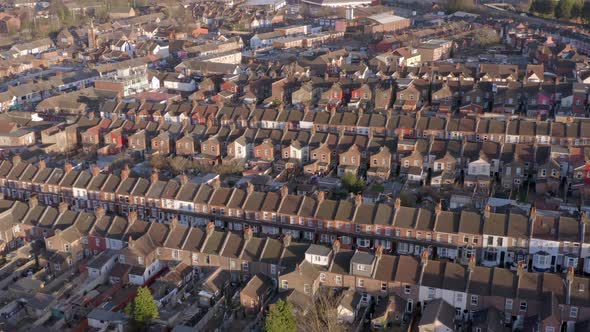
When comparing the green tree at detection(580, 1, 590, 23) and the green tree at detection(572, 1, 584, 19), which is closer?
the green tree at detection(580, 1, 590, 23)

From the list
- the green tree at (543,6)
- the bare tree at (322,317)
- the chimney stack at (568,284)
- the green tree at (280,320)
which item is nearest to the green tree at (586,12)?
the green tree at (543,6)

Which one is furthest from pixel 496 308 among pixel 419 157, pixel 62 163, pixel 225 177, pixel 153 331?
pixel 62 163

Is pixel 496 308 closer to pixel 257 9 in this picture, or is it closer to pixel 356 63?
pixel 356 63

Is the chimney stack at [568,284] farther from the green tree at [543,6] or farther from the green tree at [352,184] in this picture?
the green tree at [543,6]

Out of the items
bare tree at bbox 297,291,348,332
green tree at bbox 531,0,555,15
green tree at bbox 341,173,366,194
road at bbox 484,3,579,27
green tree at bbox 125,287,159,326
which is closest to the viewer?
bare tree at bbox 297,291,348,332

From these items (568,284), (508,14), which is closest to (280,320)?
(568,284)

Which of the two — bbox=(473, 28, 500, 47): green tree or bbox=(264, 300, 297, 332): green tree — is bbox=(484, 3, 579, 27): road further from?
bbox=(264, 300, 297, 332): green tree

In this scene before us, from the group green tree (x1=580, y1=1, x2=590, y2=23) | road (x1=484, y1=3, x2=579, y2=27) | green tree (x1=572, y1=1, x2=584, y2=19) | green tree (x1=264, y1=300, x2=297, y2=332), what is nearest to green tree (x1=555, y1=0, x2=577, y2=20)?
green tree (x1=572, y1=1, x2=584, y2=19)

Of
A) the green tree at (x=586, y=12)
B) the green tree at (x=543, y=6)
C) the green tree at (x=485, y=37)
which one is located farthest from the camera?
the green tree at (x=543, y=6)
